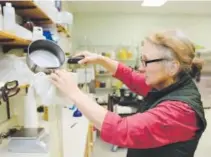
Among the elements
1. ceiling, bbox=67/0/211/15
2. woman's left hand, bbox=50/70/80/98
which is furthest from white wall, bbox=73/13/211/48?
woman's left hand, bbox=50/70/80/98

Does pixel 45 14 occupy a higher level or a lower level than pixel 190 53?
higher

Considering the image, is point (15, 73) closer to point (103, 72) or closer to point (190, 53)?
point (190, 53)

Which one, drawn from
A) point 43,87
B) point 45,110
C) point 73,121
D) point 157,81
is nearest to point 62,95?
point 43,87

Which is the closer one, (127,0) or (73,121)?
(73,121)

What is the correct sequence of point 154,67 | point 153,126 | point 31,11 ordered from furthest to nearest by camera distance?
point 31,11
point 154,67
point 153,126

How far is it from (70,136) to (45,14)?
101 centimetres

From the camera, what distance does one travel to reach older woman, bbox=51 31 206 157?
91cm

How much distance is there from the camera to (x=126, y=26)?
5812 millimetres

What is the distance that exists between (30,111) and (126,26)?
4.53 metres

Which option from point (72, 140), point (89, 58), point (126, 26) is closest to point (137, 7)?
point (126, 26)

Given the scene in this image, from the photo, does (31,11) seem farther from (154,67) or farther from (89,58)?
(154,67)

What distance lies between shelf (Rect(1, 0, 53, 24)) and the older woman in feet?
2.83

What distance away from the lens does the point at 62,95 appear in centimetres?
101

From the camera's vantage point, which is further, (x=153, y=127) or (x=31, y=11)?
(x=31, y=11)
